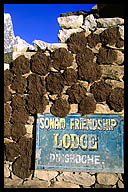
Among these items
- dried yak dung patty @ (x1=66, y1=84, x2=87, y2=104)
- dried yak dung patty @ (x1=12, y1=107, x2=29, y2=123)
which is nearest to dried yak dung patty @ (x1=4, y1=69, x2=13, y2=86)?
dried yak dung patty @ (x1=12, y1=107, x2=29, y2=123)

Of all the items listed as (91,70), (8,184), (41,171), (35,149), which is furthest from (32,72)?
(8,184)

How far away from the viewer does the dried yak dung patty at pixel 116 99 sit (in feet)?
12.6

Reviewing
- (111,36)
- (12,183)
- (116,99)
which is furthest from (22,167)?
(111,36)

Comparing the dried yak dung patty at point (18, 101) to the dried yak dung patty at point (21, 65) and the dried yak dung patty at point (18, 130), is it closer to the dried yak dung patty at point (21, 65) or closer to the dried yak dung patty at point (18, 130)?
the dried yak dung patty at point (18, 130)

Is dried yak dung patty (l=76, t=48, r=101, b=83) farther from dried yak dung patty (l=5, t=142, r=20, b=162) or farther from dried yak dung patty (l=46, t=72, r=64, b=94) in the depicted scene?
dried yak dung patty (l=5, t=142, r=20, b=162)

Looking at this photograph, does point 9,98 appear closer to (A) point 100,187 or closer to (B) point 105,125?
(B) point 105,125

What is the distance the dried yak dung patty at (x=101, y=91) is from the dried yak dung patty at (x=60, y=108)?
0.52m

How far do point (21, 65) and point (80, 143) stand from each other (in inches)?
69.6

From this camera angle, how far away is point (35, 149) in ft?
→ 12.8

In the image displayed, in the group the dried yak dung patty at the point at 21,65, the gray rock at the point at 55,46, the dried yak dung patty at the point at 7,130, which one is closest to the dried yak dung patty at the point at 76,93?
the gray rock at the point at 55,46

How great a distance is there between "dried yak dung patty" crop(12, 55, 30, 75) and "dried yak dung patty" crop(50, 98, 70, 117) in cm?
82

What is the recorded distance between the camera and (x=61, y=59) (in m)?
4.04

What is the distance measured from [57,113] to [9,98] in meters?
0.97

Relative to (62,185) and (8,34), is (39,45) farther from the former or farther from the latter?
(8,34)
